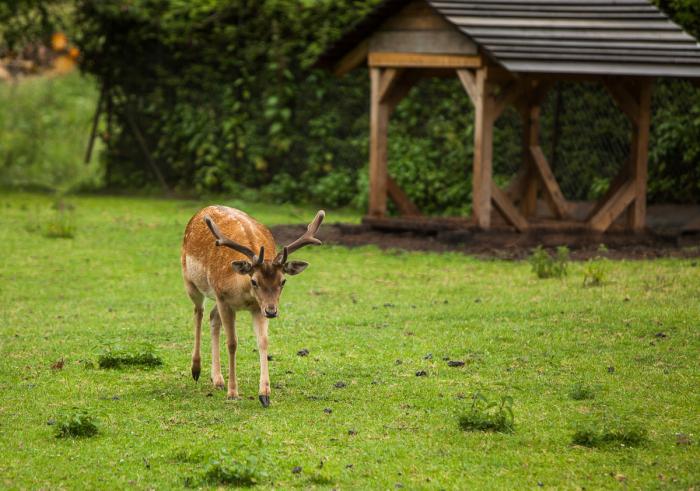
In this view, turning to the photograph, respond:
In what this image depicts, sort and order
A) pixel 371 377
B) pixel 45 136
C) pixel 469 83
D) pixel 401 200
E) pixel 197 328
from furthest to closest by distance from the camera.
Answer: pixel 45 136 → pixel 401 200 → pixel 469 83 → pixel 197 328 → pixel 371 377

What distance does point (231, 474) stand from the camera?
6.19 metres

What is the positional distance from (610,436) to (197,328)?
134 inches

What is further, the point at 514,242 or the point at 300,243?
the point at 514,242

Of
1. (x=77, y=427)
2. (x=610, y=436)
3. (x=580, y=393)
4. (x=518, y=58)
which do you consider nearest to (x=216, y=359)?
(x=77, y=427)

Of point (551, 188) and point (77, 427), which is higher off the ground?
point (77, 427)

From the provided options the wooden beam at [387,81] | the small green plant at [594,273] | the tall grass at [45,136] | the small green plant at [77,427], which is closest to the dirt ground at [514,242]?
the small green plant at [594,273]

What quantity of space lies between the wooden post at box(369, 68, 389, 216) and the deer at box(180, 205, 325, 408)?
7465mm

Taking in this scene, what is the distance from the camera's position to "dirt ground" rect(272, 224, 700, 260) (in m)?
14.6

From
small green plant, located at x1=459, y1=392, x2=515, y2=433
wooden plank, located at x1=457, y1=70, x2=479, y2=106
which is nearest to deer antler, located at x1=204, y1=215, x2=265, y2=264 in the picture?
small green plant, located at x1=459, y1=392, x2=515, y2=433

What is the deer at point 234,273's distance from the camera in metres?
7.77

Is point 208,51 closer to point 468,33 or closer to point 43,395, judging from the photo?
point 468,33

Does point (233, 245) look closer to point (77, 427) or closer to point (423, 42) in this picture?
point (77, 427)

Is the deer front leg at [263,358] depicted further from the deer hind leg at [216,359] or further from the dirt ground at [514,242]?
the dirt ground at [514,242]

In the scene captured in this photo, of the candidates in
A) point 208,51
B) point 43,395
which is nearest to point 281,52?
point 208,51
